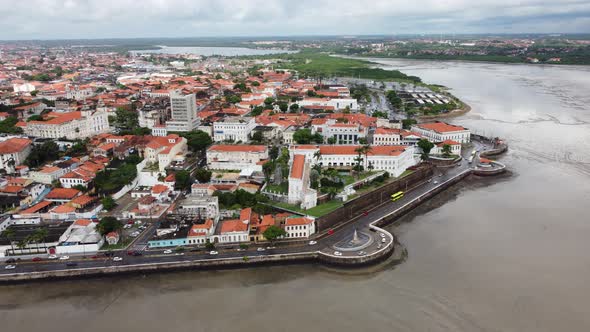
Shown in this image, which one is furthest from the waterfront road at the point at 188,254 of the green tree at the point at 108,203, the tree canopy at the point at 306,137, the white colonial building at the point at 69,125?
the white colonial building at the point at 69,125

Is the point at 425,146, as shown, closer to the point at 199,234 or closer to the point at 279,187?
the point at 279,187

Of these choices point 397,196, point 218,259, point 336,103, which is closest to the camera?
point 218,259

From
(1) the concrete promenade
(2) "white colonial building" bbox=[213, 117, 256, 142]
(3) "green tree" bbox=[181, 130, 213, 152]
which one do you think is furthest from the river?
(2) "white colonial building" bbox=[213, 117, 256, 142]

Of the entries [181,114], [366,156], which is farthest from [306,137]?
[181,114]

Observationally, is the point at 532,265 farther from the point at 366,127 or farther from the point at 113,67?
the point at 113,67

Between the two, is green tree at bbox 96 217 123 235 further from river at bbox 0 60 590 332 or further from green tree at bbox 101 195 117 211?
green tree at bbox 101 195 117 211

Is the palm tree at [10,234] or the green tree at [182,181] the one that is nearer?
the palm tree at [10,234]

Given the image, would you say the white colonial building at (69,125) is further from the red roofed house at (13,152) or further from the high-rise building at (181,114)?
the high-rise building at (181,114)
